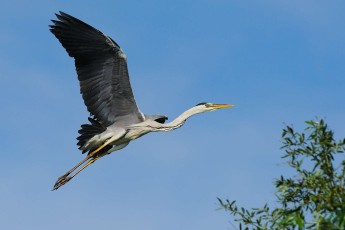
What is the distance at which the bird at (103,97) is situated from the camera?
13539 millimetres

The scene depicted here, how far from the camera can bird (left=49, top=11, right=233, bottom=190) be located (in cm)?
1354

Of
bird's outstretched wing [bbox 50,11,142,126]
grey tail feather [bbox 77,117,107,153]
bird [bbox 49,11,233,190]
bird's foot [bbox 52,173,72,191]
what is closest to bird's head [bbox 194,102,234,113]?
bird [bbox 49,11,233,190]

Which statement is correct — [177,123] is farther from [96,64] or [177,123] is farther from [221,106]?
[96,64]

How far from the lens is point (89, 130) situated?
47.5 ft

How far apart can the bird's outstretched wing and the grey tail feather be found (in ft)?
1.17

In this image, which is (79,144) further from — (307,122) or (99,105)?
(307,122)

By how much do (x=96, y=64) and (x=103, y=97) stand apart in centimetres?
75

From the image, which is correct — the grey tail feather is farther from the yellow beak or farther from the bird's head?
the yellow beak

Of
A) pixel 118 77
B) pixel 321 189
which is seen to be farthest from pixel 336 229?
pixel 118 77

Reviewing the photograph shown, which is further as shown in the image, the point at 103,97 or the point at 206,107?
the point at 206,107

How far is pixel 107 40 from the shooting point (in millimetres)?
13492

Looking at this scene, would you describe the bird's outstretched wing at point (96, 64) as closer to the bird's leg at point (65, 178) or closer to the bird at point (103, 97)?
the bird at point (103, 97)

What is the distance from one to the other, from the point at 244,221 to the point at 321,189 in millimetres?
1119

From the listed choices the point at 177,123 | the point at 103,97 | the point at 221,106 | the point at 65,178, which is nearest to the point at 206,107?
the point at 221,106
